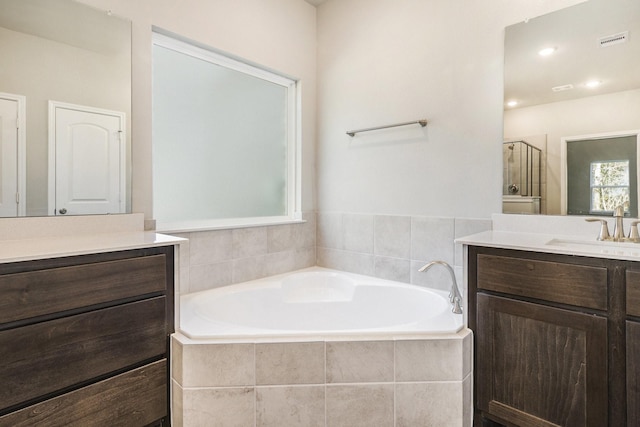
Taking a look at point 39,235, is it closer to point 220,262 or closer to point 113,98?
point 113,98

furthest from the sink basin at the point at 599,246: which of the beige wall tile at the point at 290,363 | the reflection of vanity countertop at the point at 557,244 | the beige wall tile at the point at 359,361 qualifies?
the beige wall tile at the point at 290,363

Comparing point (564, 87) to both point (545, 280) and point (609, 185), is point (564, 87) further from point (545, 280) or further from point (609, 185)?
point (545, 280)

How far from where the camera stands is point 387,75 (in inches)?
99.5

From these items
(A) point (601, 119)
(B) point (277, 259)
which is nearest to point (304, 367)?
(B) point (277, 259)

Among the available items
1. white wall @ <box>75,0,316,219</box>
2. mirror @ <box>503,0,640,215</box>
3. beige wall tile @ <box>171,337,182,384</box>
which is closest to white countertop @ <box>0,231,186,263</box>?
white wall @ <box>75,0,316,219</box>

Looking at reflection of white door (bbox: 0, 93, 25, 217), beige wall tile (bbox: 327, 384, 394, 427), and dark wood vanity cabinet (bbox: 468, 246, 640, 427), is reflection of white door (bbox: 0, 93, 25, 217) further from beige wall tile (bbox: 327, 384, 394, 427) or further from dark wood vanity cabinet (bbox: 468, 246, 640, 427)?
dark wood vanity cabinet (bbox: 468, 246, 640, 427)

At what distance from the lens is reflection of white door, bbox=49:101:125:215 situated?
1.66 meters

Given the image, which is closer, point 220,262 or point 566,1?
point 566,1

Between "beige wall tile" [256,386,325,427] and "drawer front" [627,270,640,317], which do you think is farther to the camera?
"beige wall tile" [256,386,325,427]

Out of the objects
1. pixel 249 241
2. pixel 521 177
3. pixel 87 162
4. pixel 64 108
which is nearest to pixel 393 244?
pixel 521 177

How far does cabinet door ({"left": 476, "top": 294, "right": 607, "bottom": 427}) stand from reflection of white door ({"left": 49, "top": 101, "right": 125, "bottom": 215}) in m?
1.89

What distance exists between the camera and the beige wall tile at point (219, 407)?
1.50 metres

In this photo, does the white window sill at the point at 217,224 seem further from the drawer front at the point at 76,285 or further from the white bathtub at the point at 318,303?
the drawer front at the point at 76,285

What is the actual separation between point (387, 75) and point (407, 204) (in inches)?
36.6
